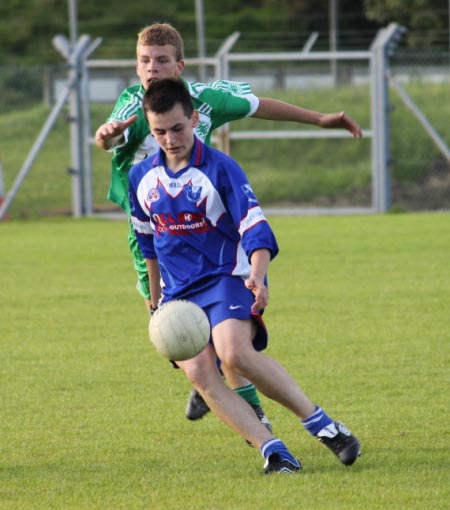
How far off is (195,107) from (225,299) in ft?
3.72

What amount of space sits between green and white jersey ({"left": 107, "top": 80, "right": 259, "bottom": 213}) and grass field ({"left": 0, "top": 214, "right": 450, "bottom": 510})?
1.18 m

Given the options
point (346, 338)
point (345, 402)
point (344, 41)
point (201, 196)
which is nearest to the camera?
point (201, 196)

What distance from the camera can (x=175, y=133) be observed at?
16.6 feet

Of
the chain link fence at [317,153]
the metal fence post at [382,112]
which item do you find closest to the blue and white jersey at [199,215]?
the metal fence post at [382,112]

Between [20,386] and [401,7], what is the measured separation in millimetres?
22875

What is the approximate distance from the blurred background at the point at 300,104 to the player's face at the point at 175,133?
10199 millimetres

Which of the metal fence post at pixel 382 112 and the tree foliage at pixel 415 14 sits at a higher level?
the tree foliage at pixel 415 14

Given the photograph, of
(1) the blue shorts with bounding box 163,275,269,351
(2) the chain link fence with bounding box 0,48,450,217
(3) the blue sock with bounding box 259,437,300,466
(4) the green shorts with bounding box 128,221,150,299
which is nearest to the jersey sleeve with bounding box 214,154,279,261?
(1) the blue shorts with bounding box 163,275,269,351

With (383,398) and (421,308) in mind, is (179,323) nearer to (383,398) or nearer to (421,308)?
(383,398)

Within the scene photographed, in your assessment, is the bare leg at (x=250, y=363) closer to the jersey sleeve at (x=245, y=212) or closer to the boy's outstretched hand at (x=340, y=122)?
the jersey sleeve at (x=245, y=212)

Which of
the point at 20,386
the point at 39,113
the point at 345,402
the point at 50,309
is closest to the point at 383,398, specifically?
the point at 345,402

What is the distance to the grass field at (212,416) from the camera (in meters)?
4.84

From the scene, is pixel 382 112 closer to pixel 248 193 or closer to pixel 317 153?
pixel 317 153

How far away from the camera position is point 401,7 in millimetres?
28250
